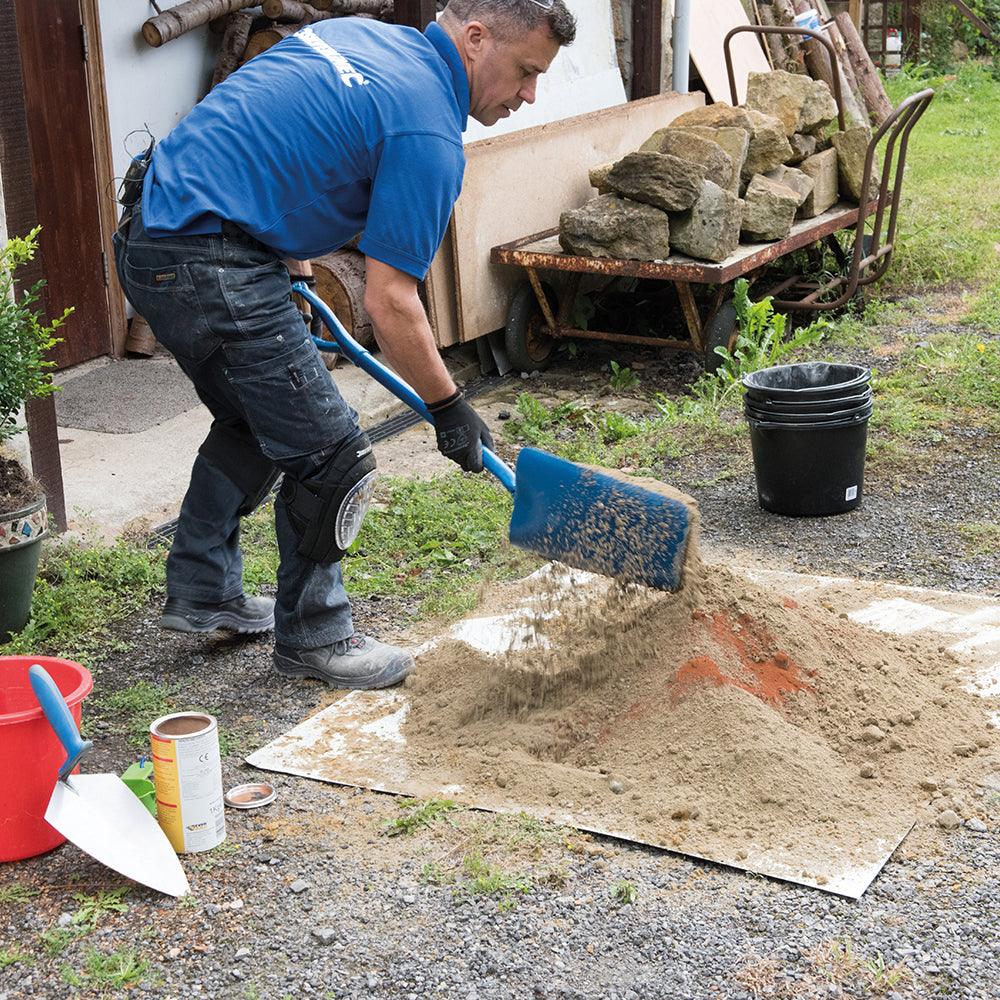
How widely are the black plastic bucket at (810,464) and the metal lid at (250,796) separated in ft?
8.26

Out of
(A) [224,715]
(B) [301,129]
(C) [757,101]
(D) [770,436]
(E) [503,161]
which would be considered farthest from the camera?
(C) [757,101]

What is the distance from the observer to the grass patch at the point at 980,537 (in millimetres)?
4750

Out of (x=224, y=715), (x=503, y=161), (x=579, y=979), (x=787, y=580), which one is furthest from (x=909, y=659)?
(x=503, y=161)

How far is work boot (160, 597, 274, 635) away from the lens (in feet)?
13.3

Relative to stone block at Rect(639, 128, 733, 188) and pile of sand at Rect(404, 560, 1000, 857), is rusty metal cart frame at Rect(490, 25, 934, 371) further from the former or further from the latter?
pile of sand at Rect(404, 560, 1000, 857)

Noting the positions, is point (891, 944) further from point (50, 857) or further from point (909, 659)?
point (50, 857)

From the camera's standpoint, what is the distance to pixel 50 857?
3059 mm

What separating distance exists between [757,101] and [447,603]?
4752 mm

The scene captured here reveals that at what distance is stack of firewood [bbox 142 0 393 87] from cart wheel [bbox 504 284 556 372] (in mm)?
1750

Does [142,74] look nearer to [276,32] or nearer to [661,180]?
[276,32]

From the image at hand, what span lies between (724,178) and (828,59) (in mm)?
3811

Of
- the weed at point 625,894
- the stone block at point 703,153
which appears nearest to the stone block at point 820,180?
the stone block at point 703,153

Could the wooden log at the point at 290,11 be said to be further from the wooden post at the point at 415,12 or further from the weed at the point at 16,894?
the weed at the point at 16,894

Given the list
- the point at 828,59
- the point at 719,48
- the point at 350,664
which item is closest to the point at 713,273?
the point at 350,664
